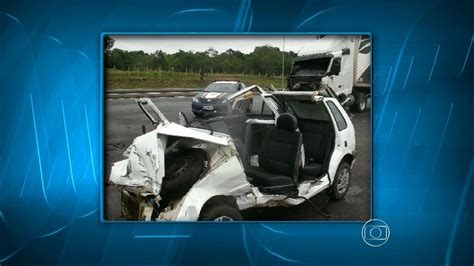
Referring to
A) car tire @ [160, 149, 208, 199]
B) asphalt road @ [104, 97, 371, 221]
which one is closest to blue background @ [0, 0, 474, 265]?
asphalt road @ [104, 97, 371, 221]

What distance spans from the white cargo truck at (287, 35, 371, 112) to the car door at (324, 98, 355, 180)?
8 cm

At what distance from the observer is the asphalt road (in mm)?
2777

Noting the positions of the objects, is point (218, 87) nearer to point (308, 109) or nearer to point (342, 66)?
point (308, 109)

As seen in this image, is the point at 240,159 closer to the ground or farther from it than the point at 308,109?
closer to the ground

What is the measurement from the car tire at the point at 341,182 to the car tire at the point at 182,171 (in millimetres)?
912

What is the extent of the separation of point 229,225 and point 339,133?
1.01 meters

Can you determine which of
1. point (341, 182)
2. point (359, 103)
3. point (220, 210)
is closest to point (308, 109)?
point (359, 103)

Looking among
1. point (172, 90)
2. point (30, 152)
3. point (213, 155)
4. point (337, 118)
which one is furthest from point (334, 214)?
point (30, 152)

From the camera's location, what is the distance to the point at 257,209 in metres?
2.85

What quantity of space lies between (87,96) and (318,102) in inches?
62.5

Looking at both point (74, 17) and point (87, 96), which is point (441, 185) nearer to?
point (87, 96)

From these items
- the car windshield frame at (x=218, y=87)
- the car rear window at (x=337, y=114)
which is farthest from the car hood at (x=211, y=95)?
the car rear window at (x=337, y=114)

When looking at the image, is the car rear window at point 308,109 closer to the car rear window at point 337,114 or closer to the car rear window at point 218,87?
the car rear window at point 337,114

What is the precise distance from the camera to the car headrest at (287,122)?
A: 2.89m
